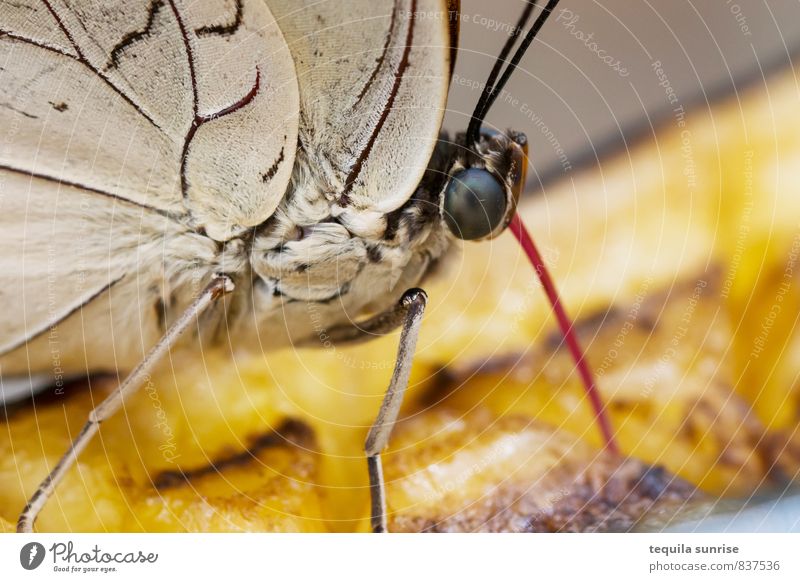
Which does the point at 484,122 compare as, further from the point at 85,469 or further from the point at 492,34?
the point at 85,469

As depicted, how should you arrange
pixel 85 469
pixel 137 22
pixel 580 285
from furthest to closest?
pixel 580 285
pixel 85 469
pixel 137 22

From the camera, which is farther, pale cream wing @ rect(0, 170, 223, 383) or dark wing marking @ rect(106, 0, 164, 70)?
pale cream wing @ rect(0, 170, 223, 383)

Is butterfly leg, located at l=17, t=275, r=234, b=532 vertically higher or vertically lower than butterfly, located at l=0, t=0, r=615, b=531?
lower

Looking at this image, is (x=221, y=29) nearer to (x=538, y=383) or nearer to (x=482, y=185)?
(x=482, y=185)

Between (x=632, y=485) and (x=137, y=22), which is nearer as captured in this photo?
(x=137, y=22)

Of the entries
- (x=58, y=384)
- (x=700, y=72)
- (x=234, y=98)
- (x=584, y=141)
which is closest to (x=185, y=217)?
(x=234, y=98)
